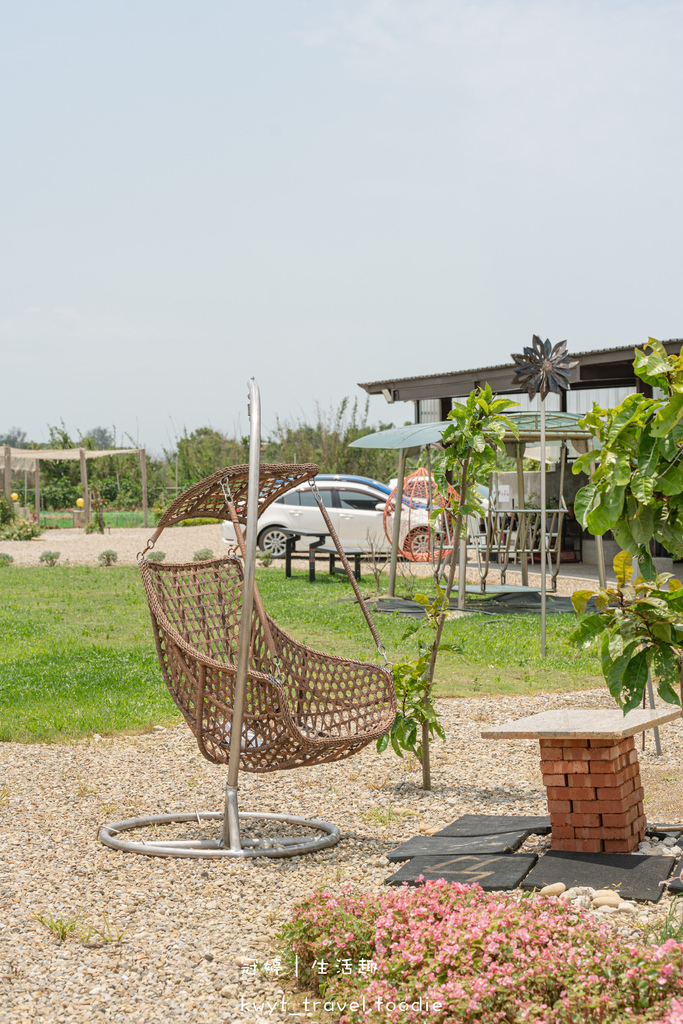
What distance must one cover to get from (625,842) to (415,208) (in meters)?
8.90

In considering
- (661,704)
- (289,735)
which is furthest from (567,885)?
(661,704)

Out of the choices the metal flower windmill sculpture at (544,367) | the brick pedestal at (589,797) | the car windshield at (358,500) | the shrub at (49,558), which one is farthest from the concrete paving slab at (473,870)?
the shrub at (49,558)

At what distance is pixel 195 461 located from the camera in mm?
25766

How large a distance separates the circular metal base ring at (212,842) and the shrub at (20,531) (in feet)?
55.9

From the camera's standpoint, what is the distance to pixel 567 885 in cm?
282

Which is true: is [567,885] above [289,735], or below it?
below

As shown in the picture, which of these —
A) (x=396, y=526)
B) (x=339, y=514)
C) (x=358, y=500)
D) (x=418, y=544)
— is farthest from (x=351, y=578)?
(x=358, y=500)

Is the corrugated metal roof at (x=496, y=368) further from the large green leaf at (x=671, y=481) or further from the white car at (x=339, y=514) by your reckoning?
the large green leaf at (x=671, y=481)

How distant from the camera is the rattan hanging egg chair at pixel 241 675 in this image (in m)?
3.48

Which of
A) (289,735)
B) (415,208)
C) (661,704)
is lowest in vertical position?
(661,704)

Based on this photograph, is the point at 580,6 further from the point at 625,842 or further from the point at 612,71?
the point at 625,842

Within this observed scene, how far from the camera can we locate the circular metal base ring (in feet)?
11.2

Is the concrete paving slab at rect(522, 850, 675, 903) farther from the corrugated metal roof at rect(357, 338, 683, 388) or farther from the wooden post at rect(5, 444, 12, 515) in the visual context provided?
the wooden post at rect(5, 444, 12, 515)

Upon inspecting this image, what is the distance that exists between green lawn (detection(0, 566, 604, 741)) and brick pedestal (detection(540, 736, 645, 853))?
10.1 ft
